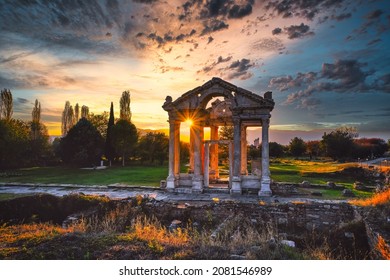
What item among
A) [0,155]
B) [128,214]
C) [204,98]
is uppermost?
[204,98]

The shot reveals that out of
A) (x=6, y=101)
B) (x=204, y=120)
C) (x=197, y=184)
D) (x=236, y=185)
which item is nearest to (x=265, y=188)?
(x=236, y=185)

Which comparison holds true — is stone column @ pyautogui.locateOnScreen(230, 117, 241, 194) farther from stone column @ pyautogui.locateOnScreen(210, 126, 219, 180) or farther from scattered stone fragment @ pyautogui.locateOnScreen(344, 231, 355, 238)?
scattered stone fragment @ pyautogui.locateOnScreen(344, 231, 355, 238)

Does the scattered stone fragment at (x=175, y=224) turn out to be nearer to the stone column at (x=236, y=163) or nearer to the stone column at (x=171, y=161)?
the stone column at (x=236, y=163)

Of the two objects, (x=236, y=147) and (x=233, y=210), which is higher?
(x=236, y=147)

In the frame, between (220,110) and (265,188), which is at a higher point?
(220,110)

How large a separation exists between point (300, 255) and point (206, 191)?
998 cm

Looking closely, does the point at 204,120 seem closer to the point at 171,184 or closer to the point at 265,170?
the point at 171,184

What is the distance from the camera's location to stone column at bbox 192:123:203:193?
49.4ft

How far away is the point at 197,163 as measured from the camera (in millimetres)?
15180

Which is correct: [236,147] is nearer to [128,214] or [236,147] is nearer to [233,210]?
[233,210]

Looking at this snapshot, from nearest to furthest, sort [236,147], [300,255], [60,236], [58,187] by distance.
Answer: [300,255] < [60,236] < [236,147] < [58,187]

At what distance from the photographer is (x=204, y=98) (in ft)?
49.5

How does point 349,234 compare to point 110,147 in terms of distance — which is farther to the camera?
point 110,147
